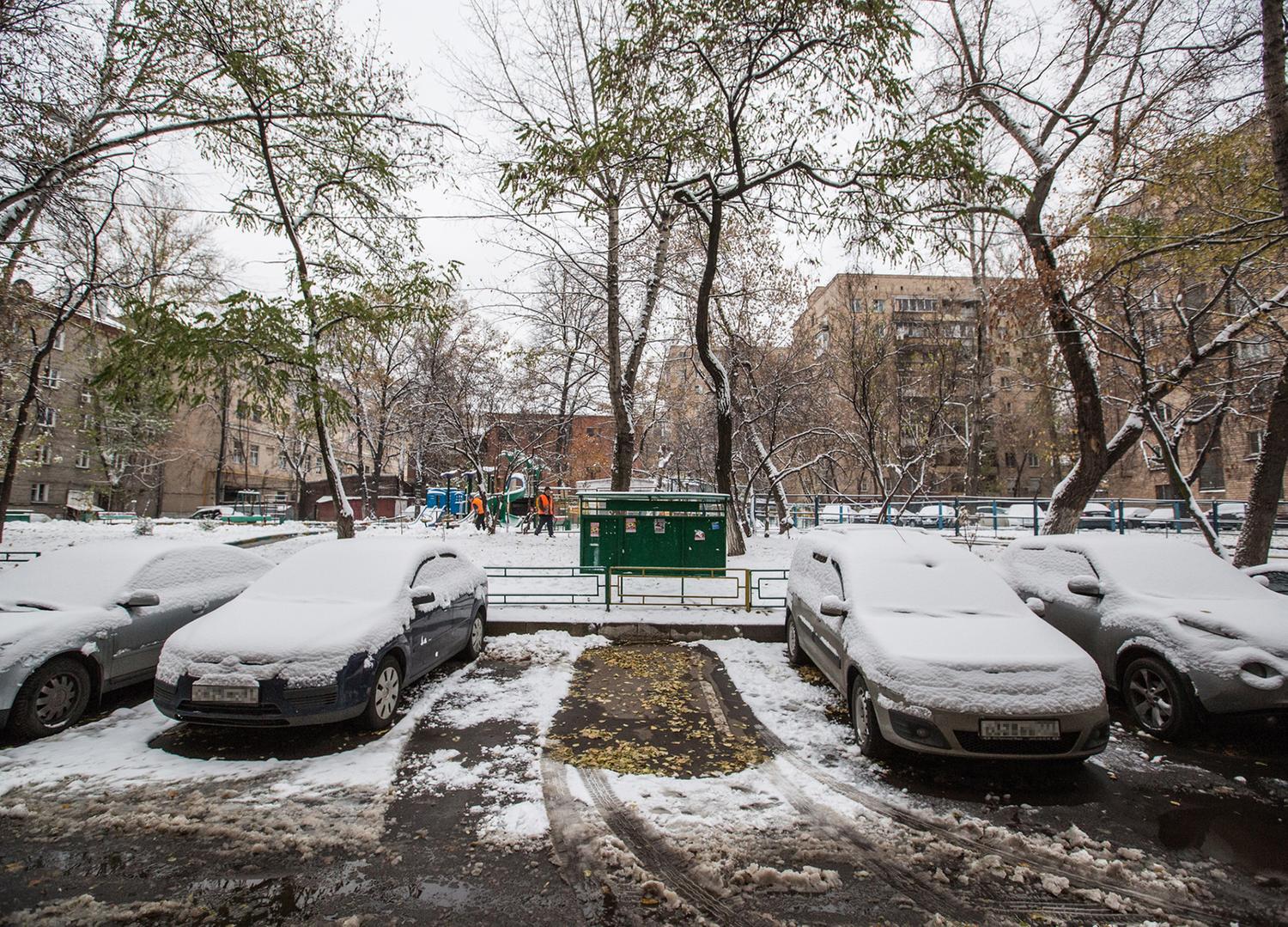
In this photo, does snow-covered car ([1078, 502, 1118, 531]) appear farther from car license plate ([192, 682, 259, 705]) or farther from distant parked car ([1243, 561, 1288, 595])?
car license plate ([192, 682, 259, 705])

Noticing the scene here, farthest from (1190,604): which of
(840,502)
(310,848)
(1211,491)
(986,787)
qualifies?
(1211,491)

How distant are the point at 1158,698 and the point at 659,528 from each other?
7.53m

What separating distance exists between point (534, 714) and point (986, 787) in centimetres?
355

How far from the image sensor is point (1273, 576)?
7.10 metres

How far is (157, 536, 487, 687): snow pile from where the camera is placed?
4.55m

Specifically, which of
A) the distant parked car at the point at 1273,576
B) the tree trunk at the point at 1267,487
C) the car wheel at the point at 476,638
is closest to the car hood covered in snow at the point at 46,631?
the car wheel at the point at 476,638

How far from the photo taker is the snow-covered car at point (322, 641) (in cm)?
446

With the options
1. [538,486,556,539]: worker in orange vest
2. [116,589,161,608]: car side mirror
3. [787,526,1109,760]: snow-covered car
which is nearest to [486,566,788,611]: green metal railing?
[787,526,1109,760]: snow-covered car

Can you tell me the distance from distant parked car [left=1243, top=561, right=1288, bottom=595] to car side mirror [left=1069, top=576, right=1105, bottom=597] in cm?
294

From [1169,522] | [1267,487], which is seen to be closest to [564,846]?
[1267,487]

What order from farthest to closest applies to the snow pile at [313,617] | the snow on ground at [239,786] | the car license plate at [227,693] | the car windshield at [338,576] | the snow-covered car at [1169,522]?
the snow-covered car at [1169,522], the car windshield at [338,576], the snow pile at [313,617], the car license plate at [227,693], the snow on ground at [239,786]

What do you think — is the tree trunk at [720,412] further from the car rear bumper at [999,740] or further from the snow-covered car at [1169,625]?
the car rear bumper at [999,740]

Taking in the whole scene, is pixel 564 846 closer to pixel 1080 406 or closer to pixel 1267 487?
pixel 1267 487

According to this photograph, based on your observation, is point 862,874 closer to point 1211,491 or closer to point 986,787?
point 986,787
